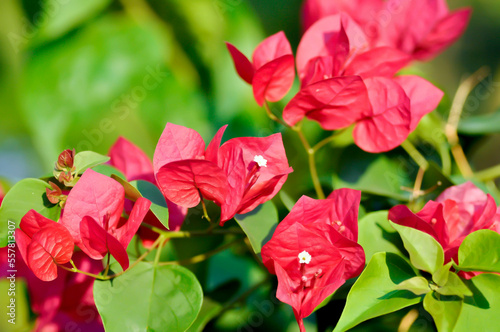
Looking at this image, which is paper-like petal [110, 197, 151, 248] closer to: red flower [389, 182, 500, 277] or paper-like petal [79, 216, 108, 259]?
paper-like petal [79, 216, 108, 259]

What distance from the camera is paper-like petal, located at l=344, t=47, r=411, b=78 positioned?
14.3 inches

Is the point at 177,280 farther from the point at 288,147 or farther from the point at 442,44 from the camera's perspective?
the point at 442,44

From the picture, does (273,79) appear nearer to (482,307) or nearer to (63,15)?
(482,307)

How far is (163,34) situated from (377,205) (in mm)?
459

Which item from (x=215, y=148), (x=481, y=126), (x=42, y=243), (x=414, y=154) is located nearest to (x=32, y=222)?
(x=42, y=243)

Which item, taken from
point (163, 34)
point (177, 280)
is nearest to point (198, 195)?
point (177, 280)

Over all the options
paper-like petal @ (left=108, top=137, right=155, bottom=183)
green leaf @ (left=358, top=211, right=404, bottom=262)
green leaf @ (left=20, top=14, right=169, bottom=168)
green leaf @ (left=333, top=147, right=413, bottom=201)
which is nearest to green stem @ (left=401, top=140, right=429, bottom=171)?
green leaf @ (left=333, top=147, right=413, bottom=201)

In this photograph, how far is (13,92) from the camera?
85 cm

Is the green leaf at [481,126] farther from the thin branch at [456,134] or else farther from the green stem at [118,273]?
the green stem at [118,273]

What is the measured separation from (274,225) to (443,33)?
1.03ft

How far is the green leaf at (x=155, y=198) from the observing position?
0.31 m

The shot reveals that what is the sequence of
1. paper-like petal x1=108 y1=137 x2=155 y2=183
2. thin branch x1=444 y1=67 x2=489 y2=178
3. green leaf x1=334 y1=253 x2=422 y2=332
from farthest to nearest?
thin branch x1=444 y1=67 x2=489 y2=178 → paper-like petal x1=108 y1=137 x2=155 y2=183 → green leaf x1=334 y1=253 x2=422 y2=332

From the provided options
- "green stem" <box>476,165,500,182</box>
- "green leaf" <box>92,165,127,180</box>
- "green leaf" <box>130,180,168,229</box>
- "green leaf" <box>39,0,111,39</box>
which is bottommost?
"green stem" <box>476,165,500,182</box>

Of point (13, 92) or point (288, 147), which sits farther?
point (13, 92)
